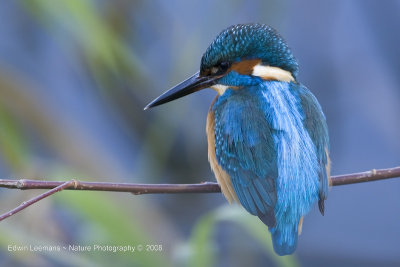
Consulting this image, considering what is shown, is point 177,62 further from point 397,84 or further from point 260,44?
point 397,84

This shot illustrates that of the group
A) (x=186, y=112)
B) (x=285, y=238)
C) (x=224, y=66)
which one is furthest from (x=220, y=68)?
(x=186, y=112)

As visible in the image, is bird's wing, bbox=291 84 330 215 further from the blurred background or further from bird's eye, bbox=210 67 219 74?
the blurred background

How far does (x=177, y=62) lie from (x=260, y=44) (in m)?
0.83

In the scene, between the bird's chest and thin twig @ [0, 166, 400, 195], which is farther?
the bird's chest

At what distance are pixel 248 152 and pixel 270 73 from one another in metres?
0.25

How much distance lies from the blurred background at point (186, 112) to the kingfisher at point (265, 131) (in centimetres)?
66

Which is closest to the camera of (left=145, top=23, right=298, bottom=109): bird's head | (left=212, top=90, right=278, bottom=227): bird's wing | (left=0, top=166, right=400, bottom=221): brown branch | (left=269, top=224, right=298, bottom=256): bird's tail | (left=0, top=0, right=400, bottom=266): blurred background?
(left=0, top=166, right=400, bottom=221): brown branch

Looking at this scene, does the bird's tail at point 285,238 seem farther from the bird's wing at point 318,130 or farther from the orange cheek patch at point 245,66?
the orange cheek patch at point 245,66

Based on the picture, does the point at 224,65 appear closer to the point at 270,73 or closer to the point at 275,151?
the point at 270,73

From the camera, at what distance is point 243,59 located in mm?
1882

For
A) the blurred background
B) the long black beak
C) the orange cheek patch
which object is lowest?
the blurred background

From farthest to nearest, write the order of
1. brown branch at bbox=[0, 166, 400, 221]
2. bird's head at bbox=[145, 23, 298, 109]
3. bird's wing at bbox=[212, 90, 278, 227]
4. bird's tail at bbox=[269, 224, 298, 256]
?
bird's head at bbox=[145, 23, 298, 109] → bird's wing at bbox=[212, 90, 278, 227] → bird's tail at bbox=[269, 224, 298, 256] → brown branch at bbox=[0, 166, 400, 221]

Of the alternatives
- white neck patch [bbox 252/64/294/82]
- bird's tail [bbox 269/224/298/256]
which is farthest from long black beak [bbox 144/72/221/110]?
bird's tail [bbox 269/224/298/256]

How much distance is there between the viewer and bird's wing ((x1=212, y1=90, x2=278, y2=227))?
5.57 ft
